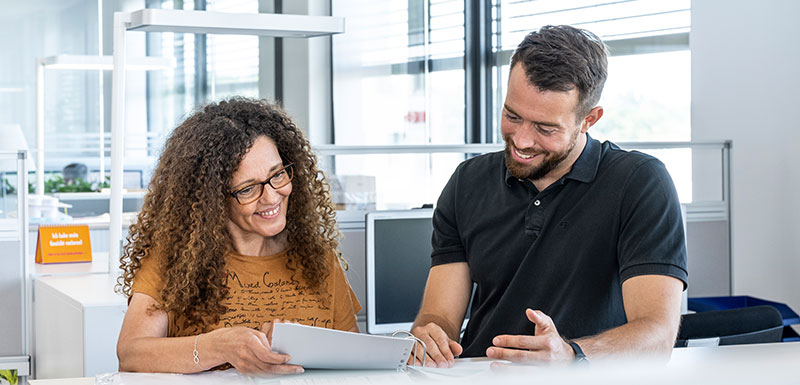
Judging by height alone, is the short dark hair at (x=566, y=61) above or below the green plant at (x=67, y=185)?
above

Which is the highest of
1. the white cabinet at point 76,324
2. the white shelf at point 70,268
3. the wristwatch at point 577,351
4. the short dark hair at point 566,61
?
the short dark hair at point 566,61

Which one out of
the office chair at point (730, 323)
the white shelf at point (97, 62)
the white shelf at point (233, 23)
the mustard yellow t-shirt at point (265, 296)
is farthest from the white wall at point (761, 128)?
the white shelf at point (97, 62)

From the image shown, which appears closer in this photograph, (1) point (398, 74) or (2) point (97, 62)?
(2) point (97, 62)

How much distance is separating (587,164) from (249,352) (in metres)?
0.69

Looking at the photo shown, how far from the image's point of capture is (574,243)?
158 centimetres

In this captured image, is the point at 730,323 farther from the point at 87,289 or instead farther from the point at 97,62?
the point at 97,62

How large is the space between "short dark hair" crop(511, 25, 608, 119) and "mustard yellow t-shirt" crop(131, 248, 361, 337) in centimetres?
54

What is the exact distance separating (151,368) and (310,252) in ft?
1.23

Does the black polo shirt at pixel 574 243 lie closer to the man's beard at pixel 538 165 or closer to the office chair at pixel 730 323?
the man's beard at pixel 538 165

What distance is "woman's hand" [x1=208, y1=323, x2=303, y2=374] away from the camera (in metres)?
1.27

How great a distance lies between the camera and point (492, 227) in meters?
1.68

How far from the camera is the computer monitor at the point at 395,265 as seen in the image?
8.27ft

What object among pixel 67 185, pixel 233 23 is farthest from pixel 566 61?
pixel 67 185

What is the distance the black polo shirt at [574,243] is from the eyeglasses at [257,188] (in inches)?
13.9
